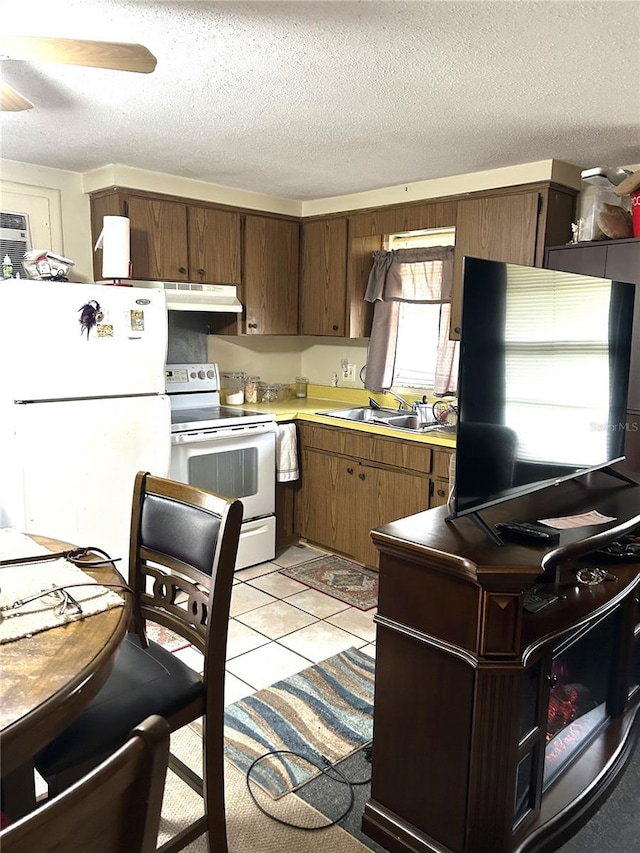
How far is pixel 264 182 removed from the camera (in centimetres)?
380

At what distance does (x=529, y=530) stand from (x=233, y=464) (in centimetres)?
225

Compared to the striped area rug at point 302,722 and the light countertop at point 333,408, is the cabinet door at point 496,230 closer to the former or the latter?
the light countertop at point 333,408

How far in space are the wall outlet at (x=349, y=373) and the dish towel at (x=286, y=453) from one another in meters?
0.76

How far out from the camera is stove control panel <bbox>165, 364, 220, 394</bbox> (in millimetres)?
3916

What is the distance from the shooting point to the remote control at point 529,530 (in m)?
1.63

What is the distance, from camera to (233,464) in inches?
144

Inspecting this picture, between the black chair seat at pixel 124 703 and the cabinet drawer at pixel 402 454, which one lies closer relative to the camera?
the black chair seat at pixel 124 703

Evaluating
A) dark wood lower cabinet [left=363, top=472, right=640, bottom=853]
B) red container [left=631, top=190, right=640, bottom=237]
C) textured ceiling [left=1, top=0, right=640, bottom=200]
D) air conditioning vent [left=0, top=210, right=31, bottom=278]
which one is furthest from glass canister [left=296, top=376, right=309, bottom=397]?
dark wood lower cabinet [left=363, top=472, right=640, bottom=853]

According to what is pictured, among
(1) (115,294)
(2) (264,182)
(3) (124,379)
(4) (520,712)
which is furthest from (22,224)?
(4) (520,712)

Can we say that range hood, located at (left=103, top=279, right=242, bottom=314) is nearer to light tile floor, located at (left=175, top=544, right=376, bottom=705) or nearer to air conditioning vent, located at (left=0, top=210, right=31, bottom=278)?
air conditioning vent, located at (left=0, top=210, right=31, bottom=278)

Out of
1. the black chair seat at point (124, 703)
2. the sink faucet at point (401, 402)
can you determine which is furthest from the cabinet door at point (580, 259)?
the black chair seat at point (124, 703)

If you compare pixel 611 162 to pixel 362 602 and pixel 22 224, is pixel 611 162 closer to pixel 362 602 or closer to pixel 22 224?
pixel 362 602

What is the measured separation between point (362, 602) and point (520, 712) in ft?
5.96

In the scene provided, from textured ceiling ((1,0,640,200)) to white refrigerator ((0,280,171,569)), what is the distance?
0.76 metres
